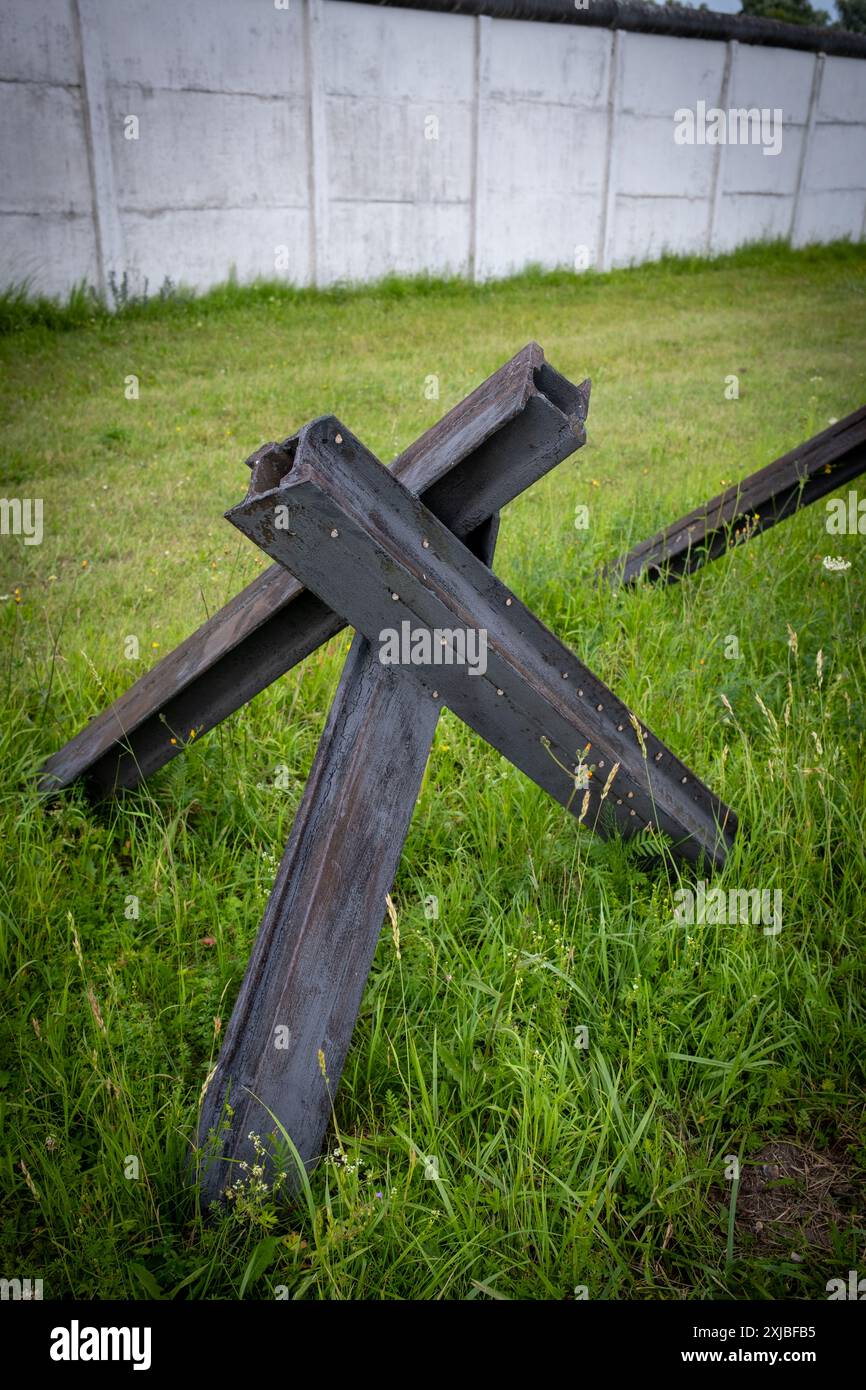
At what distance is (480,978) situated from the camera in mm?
2287

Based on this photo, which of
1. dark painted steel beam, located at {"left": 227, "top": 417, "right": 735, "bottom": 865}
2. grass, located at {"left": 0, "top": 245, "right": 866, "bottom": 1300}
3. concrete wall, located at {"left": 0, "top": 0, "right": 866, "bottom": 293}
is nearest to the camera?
dark painted steel beam, located at {"left": 227, "top": 417, "right": 735, "bottom": 865}

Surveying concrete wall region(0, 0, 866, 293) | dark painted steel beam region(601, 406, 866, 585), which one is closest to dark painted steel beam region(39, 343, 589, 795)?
dark painted steel beam region(601, 406, 866, 585)

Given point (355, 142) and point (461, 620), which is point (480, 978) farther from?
point (355, 142)

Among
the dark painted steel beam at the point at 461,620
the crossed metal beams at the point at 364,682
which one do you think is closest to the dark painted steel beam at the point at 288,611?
the crossed metal beams at the point at 364,682

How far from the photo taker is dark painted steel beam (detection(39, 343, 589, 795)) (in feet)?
5.94

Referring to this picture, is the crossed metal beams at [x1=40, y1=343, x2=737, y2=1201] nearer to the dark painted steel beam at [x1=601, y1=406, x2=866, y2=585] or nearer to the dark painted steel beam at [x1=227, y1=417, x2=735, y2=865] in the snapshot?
the dark painted steel beam at [x1=227, y1=417, x2=735, y2=865]

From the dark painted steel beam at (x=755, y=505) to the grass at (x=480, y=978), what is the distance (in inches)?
5.5

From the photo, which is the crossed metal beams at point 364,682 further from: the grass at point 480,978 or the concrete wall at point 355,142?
the concrete wall at point 355,142

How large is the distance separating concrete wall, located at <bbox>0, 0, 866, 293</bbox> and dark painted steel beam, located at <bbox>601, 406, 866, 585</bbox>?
27.8 ft

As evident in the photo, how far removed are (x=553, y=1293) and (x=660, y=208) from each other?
1653 centimetres

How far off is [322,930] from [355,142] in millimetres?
12368

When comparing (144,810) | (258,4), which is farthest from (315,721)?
(258,4)

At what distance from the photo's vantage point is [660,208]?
1536 cm
